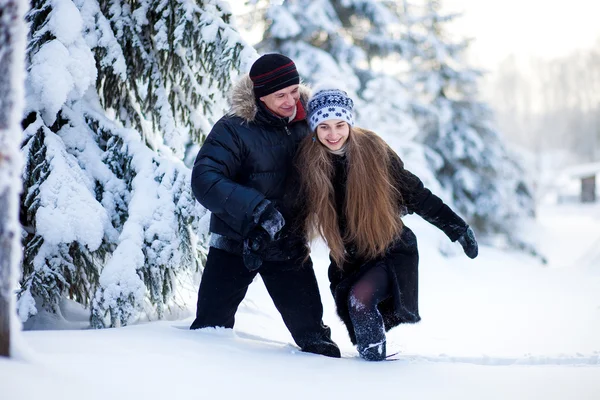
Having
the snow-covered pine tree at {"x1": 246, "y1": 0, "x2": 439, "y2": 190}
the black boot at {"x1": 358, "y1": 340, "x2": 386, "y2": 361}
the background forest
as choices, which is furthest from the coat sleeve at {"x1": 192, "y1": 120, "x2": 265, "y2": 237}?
the snow-covered pine tree at {"x1": 246, "y1": 0, "x2": 439, "y2": 190}

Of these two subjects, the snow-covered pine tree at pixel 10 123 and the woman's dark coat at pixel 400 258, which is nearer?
the snow-covered pine tree at pixel 10 123

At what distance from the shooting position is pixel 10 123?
1544mm

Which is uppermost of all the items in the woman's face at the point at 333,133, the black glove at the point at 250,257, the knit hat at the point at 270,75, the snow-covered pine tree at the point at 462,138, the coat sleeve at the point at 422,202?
the snow-covered pine tree at the point at 462,138

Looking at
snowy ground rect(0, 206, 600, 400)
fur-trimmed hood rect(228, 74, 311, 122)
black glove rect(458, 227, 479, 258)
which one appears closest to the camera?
snowy ground rect(0, 206, 600, 400)

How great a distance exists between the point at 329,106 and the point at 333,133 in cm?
16

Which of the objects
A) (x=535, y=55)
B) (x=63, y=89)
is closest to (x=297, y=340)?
(x=63, y=89)

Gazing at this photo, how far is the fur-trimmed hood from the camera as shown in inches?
128

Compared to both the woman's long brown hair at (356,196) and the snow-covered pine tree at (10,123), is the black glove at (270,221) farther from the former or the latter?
the snow-covered pine tree at (10,123)

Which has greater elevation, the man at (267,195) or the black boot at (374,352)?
the man at (267,195)

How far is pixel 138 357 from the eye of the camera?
232 cm

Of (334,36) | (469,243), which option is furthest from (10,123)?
(334,36)

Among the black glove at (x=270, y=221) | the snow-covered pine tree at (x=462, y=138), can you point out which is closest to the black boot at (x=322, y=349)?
the black glove at (x=270, y=221)

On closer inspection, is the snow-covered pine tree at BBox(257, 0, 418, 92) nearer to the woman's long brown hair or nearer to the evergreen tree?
the evergreen tree

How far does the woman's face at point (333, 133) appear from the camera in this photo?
315 centimetres
